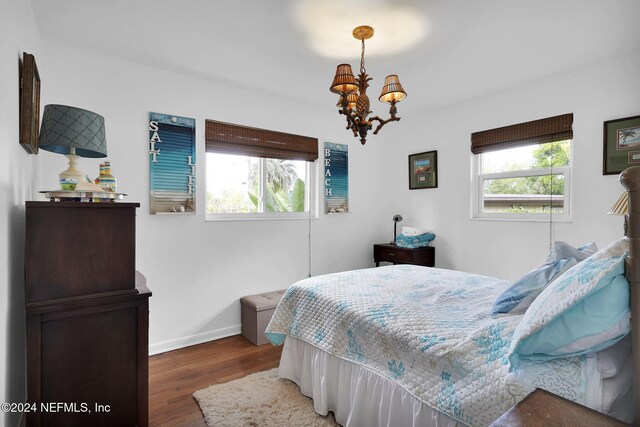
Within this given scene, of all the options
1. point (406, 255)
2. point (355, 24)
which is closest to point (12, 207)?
point (355, 24)

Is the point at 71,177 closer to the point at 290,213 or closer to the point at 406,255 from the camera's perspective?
the point at 290,213

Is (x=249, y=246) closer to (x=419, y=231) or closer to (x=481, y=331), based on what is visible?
(x=419, y=231)

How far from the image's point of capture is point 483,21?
86.2 inches

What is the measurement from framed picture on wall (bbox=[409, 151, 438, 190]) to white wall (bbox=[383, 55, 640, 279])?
7cm

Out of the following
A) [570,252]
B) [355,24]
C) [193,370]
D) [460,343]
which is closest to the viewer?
[460,343]

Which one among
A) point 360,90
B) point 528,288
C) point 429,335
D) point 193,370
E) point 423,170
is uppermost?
point 360,90

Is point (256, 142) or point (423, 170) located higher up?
point (256, 142)

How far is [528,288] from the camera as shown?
1579 mm

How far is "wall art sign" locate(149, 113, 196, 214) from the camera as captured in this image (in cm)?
292

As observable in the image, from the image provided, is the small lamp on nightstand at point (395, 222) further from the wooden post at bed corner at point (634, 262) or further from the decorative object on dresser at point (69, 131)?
the decorative object on dresser at point (69, 131)

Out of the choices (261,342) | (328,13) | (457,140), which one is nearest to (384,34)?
(328,13)

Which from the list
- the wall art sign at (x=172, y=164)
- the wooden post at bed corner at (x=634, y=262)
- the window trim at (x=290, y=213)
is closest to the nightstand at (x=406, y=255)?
the window trim at (x=290, y=213)

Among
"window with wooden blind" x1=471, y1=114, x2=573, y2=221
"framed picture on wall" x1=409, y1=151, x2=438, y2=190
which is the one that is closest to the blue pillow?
"window with wooden blind" x1=471, y1=114, x2=573, y2=221

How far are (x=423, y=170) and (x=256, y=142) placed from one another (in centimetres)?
212
